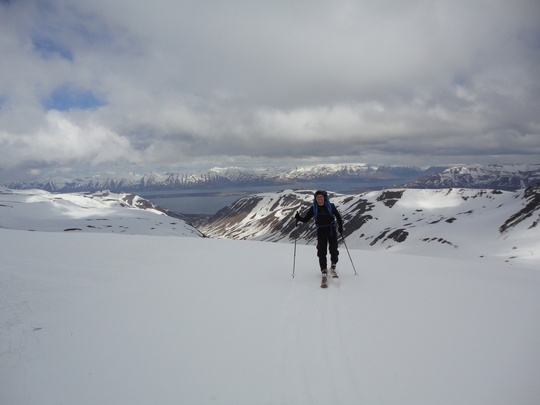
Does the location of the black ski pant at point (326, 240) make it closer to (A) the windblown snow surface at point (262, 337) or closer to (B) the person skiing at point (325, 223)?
(B) the person skiing at point (325, 223)

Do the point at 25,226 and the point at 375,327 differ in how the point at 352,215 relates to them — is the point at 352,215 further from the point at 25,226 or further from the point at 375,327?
the point at 375,327

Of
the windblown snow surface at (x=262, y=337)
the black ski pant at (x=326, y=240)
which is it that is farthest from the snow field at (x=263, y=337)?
the black ski pant at (x=326, y=240)

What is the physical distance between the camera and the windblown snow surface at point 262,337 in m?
3.81

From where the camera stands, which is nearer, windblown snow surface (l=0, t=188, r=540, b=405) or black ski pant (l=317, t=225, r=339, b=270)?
windblown snow surface (l=0, t=188, r=540, b=405)

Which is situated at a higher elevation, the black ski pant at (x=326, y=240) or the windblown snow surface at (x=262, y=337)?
the black ski pant at (x=326, y=240)

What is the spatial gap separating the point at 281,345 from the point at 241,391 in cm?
127

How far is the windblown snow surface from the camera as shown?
12.5ft

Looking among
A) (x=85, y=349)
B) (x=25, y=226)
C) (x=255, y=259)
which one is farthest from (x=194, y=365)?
(x=25, y=226)

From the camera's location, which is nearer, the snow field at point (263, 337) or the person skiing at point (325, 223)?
the snow field at point (263, 337)

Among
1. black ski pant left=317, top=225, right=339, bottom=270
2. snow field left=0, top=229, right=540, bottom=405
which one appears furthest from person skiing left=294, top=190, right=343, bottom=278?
snow field left=0, top=229, right=540, bottom=405

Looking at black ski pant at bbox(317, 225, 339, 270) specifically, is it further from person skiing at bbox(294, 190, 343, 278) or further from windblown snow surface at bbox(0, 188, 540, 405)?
windblown snow surface at bbox(0, 188, 540, 405)

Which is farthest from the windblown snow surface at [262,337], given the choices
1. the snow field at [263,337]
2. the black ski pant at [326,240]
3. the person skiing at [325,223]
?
the person skiing at [325,223]

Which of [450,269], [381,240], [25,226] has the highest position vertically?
[450,269]

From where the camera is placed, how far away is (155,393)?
379 centimetres
